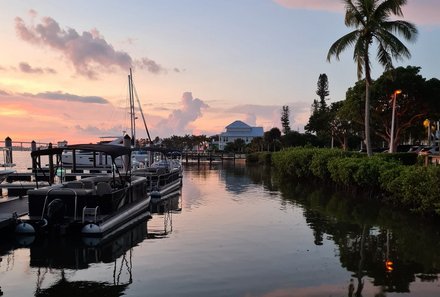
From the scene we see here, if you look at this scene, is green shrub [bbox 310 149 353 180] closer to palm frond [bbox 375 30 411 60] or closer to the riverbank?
the riverbank

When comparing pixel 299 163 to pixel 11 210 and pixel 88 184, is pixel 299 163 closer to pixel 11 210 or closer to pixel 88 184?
pixel 88 184

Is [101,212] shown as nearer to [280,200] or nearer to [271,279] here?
[271,279]

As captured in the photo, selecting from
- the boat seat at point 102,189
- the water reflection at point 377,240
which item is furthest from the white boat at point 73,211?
the water reflection at point 377,240

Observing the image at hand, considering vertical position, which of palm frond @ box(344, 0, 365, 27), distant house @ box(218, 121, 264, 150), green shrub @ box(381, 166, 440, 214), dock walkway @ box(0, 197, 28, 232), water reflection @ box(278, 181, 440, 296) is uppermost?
palm frond @ box(344, 0, 365, 27)

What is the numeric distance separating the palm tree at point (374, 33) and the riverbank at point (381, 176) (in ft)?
21.8

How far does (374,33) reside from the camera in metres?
30.9

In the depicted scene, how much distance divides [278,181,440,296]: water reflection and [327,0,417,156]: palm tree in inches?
417

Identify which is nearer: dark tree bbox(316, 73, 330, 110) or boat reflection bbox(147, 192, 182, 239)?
boat reflection bbox(147, 192, 182, 239)

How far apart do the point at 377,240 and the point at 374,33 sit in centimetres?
1935

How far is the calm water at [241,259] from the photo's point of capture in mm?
10719

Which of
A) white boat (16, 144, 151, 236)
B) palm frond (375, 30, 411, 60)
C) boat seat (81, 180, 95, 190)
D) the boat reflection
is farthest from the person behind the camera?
palm frond (375, 30, 411, 60)

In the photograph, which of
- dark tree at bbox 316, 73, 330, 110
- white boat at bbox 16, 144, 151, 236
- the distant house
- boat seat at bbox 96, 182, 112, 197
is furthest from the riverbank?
the distant house

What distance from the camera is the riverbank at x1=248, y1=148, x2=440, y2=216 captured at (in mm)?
18609

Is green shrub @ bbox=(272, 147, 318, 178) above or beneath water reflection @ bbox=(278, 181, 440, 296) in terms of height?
above
